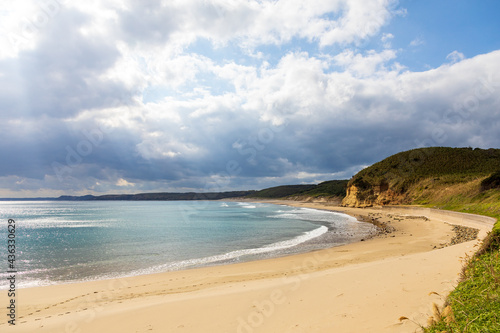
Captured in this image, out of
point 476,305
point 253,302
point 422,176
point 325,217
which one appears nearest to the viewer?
point 476,305

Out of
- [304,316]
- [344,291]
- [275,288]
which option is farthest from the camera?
[275,288]

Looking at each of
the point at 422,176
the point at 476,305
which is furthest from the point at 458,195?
the point at 476,305

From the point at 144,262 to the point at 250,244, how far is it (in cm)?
986

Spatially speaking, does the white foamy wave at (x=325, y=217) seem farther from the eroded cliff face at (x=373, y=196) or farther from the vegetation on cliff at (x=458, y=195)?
the eroded cliff face at (x=373, y=196)

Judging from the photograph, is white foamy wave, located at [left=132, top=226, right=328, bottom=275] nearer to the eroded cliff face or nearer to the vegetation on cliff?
the vegetation on cliff

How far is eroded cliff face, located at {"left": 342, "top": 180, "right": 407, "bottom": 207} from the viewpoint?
6893 centimetres

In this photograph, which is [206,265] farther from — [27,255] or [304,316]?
[27,255]

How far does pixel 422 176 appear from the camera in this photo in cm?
6688

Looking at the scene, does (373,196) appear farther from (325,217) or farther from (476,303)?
(476,303)

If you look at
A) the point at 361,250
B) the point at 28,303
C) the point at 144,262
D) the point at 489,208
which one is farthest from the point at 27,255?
the point at 489,208

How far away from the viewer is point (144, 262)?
18734 mm

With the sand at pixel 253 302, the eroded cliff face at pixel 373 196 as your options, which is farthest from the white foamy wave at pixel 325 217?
the sand at pixel 253 302

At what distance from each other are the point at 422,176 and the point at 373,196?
627 inches

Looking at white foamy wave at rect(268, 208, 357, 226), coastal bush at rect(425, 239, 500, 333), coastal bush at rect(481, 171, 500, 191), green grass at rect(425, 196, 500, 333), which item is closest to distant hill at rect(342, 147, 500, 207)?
coastal bush at rect(481, 171, 500, 191)
